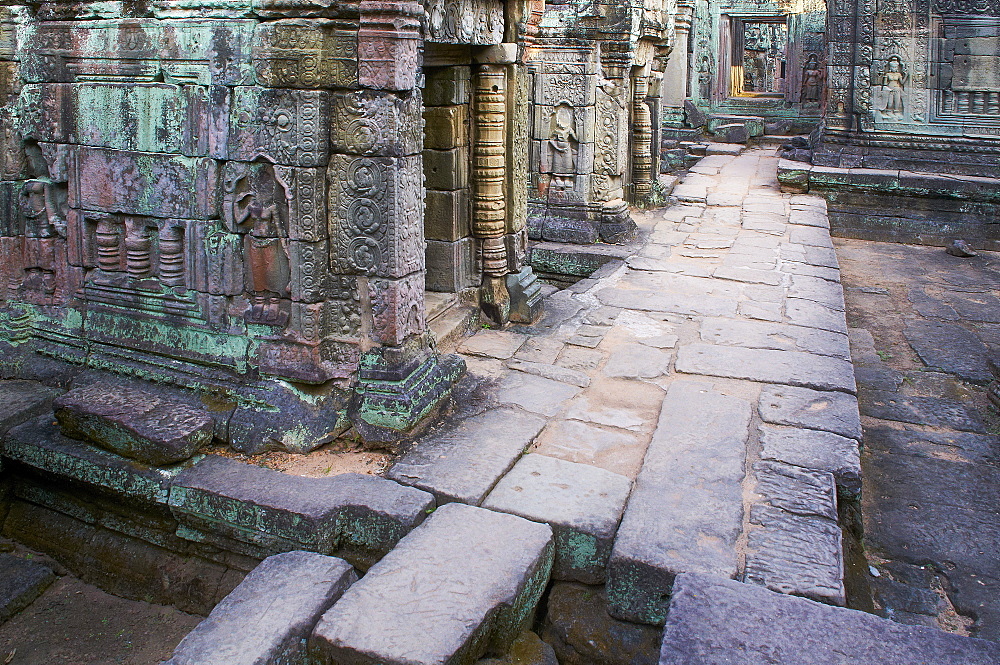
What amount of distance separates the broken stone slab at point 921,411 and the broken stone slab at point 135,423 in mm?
4026

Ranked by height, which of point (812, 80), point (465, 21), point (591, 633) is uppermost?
point (812, 80)

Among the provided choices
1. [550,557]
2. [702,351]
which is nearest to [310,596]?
[550,557]

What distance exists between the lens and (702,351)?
5.45 m

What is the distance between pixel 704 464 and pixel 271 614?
202 cm

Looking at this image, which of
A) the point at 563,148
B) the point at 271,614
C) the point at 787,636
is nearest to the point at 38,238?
the point at 271,614

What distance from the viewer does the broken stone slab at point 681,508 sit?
3105mm

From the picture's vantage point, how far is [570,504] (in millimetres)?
3523

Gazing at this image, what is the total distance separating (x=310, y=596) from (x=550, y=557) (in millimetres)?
923

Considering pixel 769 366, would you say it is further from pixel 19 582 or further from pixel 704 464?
pixel 19 582

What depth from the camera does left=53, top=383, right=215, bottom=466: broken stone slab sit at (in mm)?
3855

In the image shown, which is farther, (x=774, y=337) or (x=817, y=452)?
(x=774, y=337)

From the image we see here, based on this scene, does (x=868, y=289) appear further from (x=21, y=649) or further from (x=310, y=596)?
(x=21, y=649)

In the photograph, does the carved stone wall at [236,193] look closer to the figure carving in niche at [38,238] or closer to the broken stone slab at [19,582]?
the figure carving in niche at [38,238]

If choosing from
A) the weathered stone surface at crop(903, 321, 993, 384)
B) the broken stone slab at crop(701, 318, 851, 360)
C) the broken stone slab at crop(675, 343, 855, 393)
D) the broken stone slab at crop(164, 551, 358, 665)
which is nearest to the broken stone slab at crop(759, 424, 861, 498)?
the broken stone slab at crop(675, 343, 855, 393)
